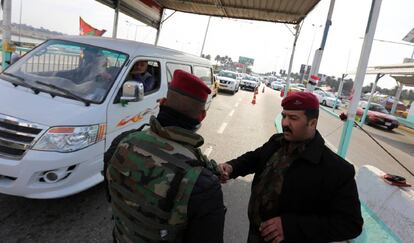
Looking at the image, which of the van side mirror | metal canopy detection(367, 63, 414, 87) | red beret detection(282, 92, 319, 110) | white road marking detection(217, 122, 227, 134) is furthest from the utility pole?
metal canopy detection(367, 63, 414, 87)

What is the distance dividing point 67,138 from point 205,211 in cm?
264

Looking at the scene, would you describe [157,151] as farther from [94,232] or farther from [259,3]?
[259,3]

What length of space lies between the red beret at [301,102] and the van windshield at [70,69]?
9.10 ft

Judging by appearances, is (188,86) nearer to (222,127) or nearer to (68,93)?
(68,93)

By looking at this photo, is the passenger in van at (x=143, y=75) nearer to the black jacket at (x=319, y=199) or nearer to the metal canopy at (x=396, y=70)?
the black jacket at (x=319, y=199)

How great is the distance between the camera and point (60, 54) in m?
5.14

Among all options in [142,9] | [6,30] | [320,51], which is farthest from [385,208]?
[142,9]

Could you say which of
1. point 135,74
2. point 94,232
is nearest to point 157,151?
point 94,232

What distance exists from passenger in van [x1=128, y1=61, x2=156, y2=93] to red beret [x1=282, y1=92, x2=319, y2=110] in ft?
10.7

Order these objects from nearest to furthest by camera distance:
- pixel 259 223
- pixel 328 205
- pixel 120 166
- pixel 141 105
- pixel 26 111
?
pixel 120 166 → pixel 328 205 → pixel 259 223 → pixel 26 111 → pixel 141 105

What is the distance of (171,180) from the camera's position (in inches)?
55.5

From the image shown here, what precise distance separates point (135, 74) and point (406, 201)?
414 cm

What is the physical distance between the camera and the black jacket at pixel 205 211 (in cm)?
140

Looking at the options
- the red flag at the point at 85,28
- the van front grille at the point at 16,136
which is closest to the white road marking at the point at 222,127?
the van front grille at the point at 16,136
